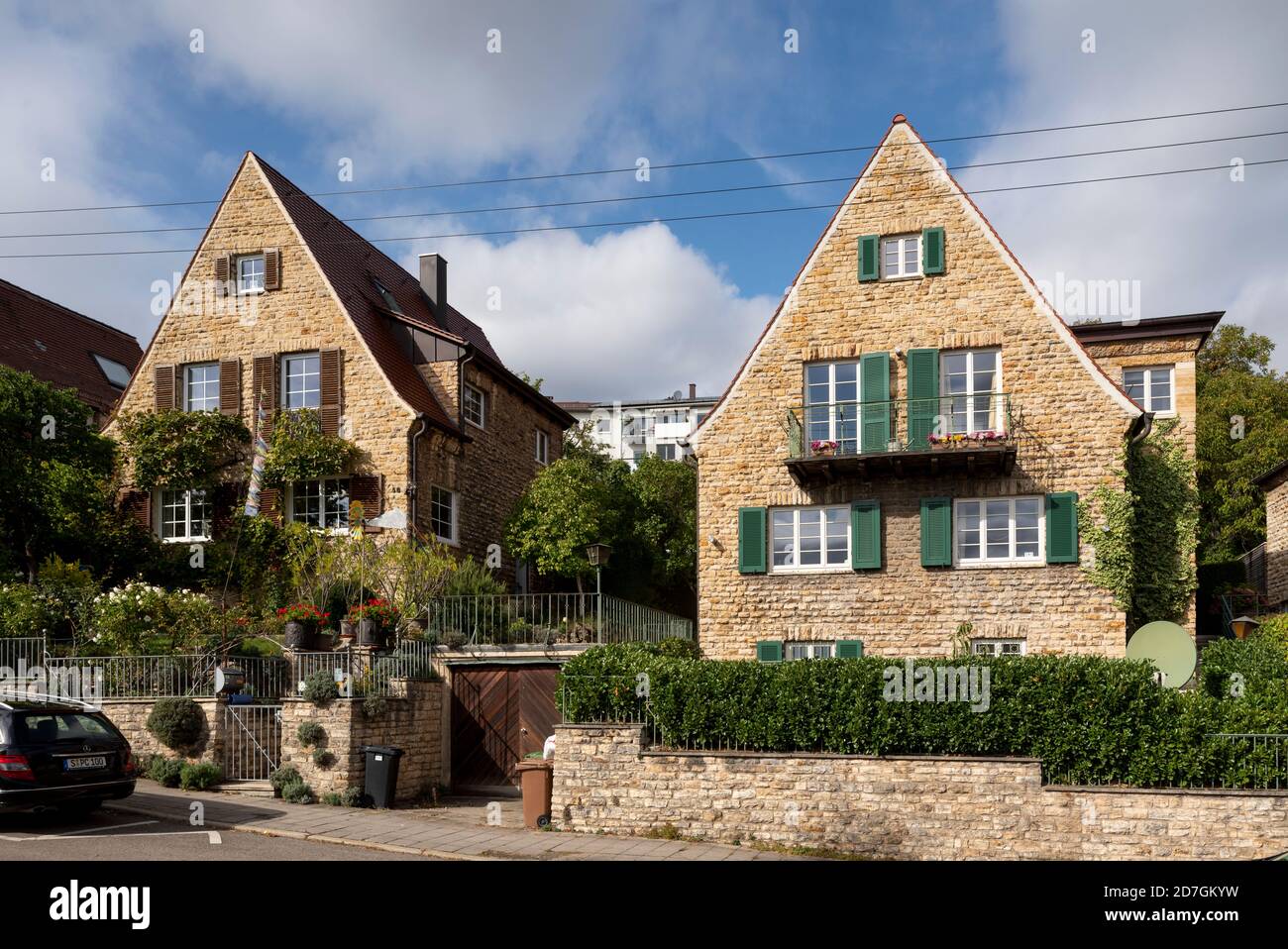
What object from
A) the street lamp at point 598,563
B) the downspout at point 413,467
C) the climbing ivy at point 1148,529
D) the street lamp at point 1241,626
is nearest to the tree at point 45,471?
the downspout at point 413,467

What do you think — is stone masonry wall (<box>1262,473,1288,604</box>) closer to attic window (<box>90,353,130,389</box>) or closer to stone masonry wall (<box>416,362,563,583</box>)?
stone masonry wall (<box>416,362,563,583</box>)

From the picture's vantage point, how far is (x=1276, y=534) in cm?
3014

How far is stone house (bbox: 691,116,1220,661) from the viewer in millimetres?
20953

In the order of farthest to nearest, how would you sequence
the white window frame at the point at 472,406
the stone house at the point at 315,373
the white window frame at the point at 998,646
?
the white window frame at the point at 472,406 → the stone house at the point at 315,373 → the white window frame at the point at 998,646

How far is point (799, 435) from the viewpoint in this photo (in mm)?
21906

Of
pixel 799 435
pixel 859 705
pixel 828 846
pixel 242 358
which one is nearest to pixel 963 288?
pixel 799 435

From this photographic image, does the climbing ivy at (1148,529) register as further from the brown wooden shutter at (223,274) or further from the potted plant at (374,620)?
the brown wooden shutter at (223,274)

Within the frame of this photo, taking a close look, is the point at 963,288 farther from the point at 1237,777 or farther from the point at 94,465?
the point at 94,465

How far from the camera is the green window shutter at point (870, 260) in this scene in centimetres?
2223

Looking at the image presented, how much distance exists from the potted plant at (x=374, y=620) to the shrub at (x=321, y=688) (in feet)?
6.51

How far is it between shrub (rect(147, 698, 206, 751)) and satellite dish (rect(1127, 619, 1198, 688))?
45.0ft

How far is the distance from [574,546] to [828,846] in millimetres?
12619

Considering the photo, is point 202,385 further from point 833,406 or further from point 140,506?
point 833,406

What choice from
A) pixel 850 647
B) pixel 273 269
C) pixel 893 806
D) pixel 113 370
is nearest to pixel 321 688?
pixel 893 806
